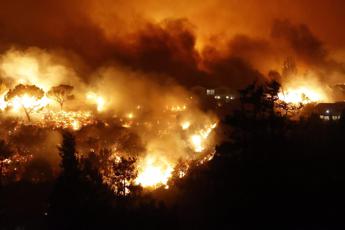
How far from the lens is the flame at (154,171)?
32531mm

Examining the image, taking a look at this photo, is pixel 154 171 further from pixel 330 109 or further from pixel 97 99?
pixel 330 109

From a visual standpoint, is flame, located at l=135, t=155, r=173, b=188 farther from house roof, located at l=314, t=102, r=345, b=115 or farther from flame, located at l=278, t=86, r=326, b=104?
flame, located at l=278, t=86, r=326, b=104

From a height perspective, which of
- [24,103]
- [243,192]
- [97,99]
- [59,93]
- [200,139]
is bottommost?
[243,192]

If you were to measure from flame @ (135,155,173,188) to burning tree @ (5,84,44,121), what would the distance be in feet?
42.6

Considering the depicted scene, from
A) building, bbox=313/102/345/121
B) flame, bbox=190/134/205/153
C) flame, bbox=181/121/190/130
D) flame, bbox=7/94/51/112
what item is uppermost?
flame, bbox=7/94/51/112

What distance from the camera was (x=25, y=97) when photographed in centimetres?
3966

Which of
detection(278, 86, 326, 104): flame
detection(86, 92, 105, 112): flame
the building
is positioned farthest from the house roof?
detection(86, 92, 105, 112): flame

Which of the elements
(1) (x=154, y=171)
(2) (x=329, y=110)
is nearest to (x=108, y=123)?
(1) (x=154, y=171)

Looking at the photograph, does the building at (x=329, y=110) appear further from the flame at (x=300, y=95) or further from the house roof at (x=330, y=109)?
the flame at (x=300, y=95)

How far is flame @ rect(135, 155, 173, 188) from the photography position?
1281 inches

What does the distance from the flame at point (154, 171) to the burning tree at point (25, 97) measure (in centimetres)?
1299

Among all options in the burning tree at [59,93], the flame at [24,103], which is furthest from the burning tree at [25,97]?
the burning tree at [59,93]

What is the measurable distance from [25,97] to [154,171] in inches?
621

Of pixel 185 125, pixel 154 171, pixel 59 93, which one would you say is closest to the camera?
pixel 154 171
